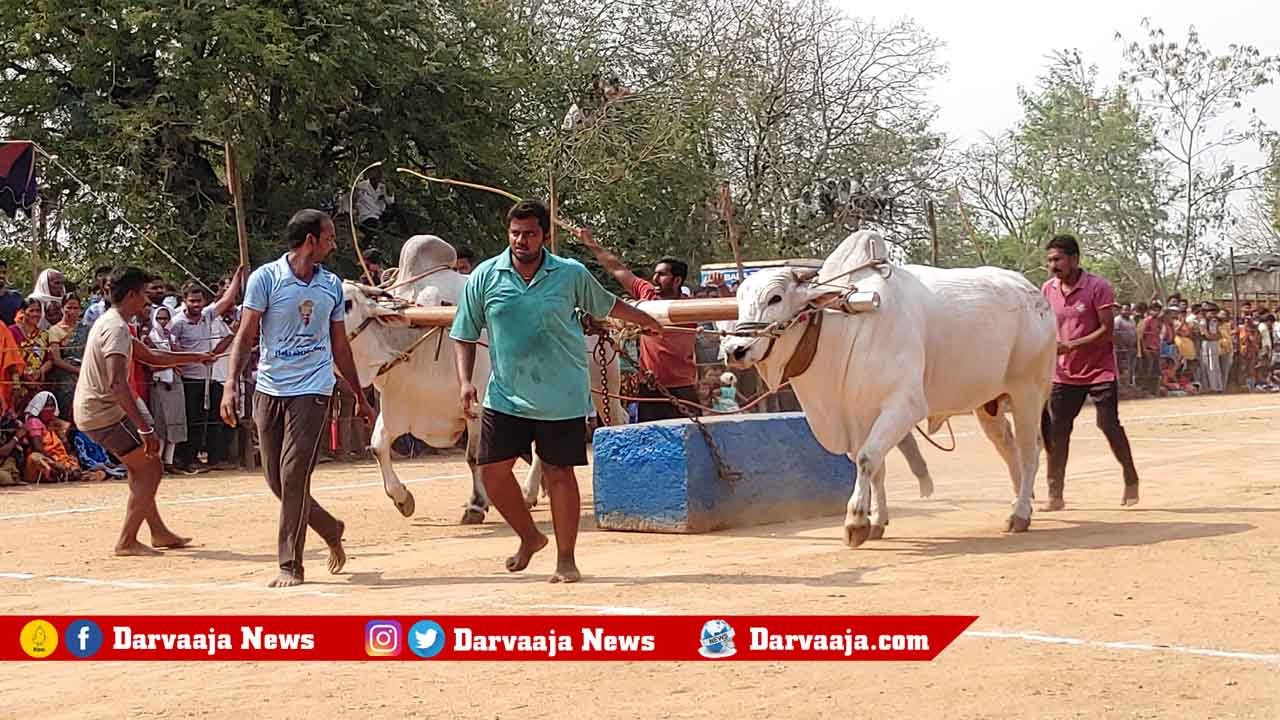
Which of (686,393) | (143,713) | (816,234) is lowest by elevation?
(143,713)

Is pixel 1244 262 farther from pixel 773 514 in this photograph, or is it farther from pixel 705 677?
pixel 705 677

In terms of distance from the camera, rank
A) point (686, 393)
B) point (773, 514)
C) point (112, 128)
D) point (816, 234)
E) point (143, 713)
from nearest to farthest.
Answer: point (143, 713) < point (773, 514) < point (686, 393) < point (112, 128) < point (816, 234)

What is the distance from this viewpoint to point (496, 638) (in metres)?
6.56

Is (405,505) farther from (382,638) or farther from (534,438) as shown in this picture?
(382,638)

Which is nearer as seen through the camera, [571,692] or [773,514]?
[571,692]

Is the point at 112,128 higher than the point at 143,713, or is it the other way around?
the point at 112,128

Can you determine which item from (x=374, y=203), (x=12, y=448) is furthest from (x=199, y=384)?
(x=374, y=203)

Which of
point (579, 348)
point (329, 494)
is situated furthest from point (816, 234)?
point (579, 348)

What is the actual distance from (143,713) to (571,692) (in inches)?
56.5

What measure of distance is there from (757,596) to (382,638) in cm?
179

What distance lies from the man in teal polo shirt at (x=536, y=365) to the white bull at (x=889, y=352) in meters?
1.43

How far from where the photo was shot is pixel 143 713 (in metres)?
5.60

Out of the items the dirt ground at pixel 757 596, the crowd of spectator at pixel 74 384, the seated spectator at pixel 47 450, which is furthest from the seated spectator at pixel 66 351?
the dirt ground at pixel 757 596

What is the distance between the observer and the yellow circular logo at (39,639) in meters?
6.85
